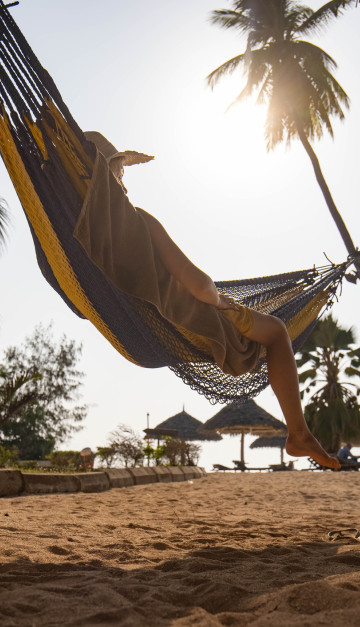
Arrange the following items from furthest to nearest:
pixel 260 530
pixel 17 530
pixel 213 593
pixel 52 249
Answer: pixel 260 530 → pixel 17 530 → pixel 52 249 → pixel 213 593

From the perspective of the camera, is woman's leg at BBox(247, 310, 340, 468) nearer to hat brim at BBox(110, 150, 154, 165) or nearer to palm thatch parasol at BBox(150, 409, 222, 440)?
hat brim at BBox(110, 150, 154, 165)

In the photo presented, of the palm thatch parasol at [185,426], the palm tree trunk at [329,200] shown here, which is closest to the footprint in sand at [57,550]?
the palm tree trunk at [329,200]

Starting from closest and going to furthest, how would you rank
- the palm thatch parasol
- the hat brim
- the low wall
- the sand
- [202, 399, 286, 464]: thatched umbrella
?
1. the sand
2. the hat brim
3. the low wall
4. [202, 399, 286, 464]: thatched umbrella
5. the palm thatch parasol

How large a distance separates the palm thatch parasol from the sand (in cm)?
1247

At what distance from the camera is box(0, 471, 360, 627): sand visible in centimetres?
110

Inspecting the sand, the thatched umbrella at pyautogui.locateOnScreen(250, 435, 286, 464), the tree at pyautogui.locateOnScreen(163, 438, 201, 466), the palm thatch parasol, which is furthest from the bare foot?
the thatched umbrella at pyautogui.locateOnScreen(250, 435, 286, 464)

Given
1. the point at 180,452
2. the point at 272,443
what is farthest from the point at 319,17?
the point at 272,443

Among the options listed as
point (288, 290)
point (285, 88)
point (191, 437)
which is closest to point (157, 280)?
point (288, 290)

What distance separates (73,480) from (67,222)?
3.45 m

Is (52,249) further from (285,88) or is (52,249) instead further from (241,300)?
(285,88)

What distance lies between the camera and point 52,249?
214 centimetres

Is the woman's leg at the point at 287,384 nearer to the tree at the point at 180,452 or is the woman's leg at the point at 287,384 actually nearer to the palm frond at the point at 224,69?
the tree at the point at 180,452

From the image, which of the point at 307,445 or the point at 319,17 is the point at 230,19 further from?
the point at 307,445

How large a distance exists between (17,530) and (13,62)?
187 cm
